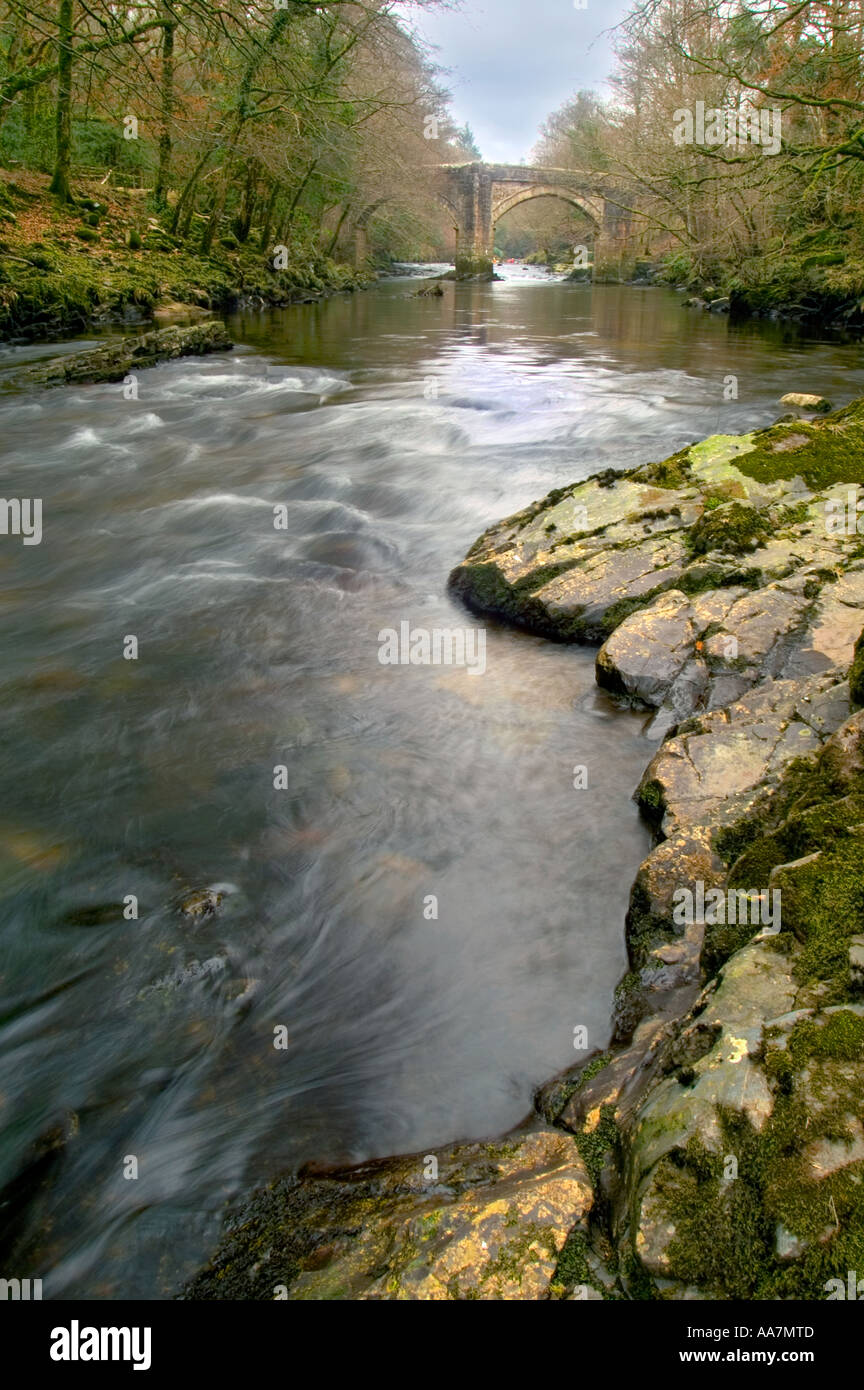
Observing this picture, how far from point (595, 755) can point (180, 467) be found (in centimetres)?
724

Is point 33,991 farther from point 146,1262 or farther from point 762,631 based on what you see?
point 762,631

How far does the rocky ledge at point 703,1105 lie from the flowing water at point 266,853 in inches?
10.3

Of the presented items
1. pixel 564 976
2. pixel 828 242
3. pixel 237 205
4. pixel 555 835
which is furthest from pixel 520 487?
pixel 237 205

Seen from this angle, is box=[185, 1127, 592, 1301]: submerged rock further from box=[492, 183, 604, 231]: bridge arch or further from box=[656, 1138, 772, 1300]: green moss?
box=[492, 183, 604, 231]: bridge arch

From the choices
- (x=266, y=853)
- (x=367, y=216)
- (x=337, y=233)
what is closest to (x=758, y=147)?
(x=266, y=853)

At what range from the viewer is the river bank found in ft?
51.6

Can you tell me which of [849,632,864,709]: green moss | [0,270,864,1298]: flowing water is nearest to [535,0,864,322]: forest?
[0,270,864,1298]: flowing water

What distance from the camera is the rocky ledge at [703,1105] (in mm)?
1577

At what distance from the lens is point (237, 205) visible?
109 ft

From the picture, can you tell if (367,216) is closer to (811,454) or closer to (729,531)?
(811,454)

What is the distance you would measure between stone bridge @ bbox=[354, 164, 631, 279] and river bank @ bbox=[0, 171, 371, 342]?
34.4 m

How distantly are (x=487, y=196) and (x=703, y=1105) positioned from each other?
6755 centimetres

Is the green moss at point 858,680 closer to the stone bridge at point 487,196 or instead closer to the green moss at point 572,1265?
the green moss at point 572,1265

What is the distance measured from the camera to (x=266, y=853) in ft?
12.0
